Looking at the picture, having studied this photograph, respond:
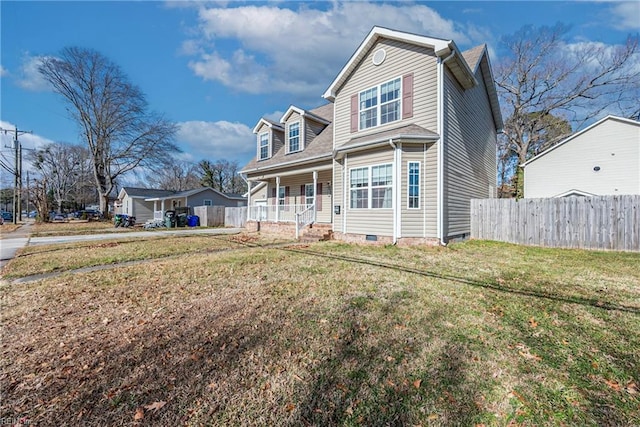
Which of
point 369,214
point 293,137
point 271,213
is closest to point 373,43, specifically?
point 293,137

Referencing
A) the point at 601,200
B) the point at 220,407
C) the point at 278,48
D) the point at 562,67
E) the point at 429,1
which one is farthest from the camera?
the point at 562,67

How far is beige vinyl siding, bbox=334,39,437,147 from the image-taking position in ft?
30.7

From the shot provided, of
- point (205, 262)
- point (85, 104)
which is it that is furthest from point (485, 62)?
point (85, 104)

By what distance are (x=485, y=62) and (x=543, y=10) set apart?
389 cm

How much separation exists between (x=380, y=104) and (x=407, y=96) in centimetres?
110

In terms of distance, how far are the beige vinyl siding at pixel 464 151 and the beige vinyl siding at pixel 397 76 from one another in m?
0.55

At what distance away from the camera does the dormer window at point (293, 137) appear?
14.9m

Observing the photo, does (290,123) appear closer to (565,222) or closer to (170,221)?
(565,222)

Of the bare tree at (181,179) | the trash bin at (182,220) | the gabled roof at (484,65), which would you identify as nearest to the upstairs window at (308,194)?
the gabled roof at (484,65)

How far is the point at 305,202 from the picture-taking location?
595 inches

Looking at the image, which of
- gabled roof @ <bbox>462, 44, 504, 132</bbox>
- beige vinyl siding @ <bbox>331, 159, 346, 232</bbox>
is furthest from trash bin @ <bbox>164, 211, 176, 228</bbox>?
gabled roof @ <bbox>462, 44, 504, 132</bbox>

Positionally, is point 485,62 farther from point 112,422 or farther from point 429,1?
point 112,422

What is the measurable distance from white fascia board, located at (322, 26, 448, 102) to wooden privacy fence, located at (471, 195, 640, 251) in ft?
20.7

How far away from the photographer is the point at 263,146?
17.0 metres
